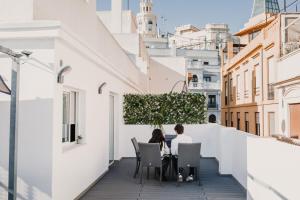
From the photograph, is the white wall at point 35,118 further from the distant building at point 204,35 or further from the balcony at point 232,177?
the distant building at point 204,35

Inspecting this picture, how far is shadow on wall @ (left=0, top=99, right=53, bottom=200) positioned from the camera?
4.98 m

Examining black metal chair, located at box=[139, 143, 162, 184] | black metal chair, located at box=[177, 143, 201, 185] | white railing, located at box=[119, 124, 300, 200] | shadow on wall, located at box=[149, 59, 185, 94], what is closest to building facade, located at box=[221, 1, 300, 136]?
shadow on wall, located at box=[149, 59, 185, 94]

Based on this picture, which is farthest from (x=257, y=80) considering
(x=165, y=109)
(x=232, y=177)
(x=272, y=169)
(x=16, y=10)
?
(x=16, y=10)

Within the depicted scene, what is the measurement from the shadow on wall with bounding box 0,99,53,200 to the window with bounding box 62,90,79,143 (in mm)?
1403

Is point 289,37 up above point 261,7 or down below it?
below

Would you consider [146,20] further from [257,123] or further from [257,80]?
[257,123]

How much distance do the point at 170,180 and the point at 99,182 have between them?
5.79 ft

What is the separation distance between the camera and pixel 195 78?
50906 millimetres

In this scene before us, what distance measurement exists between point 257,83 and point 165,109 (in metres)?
10.5

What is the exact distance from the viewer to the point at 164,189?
7.35m

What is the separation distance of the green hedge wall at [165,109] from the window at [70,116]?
18.3 ft

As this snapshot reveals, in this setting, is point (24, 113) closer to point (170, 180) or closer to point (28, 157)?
point (28, 157)

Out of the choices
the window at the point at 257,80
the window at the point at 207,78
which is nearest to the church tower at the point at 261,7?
the window at the point at 207,78

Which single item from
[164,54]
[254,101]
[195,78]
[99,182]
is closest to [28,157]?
[99,182]
